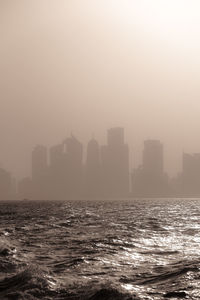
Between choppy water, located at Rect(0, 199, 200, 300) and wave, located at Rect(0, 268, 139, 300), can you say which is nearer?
wave, located at Rect(0, 268, 139, 300)

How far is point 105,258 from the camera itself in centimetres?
1961

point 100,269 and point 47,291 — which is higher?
point 47,291

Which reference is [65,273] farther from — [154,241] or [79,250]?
[154,241]

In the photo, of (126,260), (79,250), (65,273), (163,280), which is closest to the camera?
(163,280)

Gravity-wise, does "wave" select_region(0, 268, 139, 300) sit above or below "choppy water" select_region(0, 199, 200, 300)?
above

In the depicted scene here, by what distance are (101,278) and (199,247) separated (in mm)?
10870

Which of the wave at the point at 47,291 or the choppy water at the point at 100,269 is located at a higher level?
the wave at the point at 47,291

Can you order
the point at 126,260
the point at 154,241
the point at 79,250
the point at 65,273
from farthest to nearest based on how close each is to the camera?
the point at 154,241 → the point at 79,250 → the point at 126,260 → the point at 65,273

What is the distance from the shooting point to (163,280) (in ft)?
47.8

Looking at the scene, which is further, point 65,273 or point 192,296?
point 65,273

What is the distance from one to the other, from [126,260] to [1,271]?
6616 mm

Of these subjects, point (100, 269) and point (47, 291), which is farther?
point (100, 269)

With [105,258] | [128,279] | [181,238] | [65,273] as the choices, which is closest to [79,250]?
[105,258]

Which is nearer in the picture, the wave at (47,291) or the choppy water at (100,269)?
the wave at (47,291)
